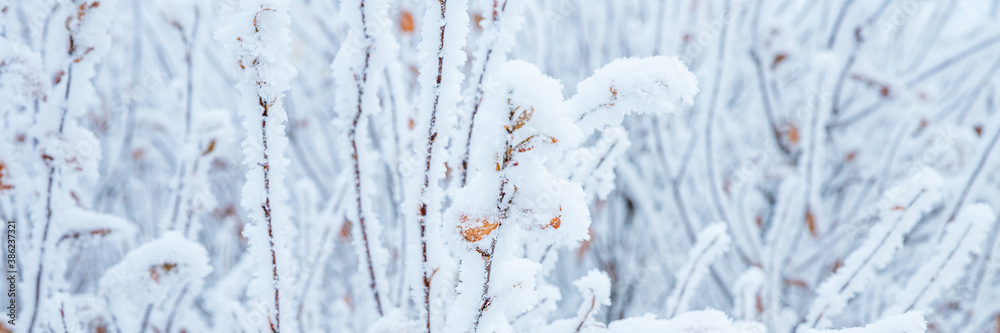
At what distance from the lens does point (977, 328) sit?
6.10ft

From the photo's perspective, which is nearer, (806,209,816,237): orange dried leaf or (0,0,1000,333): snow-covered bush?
(0,0,1000,333): snow-covered bush

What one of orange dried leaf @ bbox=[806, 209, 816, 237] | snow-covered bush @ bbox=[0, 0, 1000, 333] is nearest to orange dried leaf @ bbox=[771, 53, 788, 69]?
snow-covered bush @ bbox=[0, 0, 1000, 333]

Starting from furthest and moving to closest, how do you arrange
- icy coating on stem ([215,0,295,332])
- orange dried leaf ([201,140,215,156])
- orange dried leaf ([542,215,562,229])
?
orange dried leaf ([201,140,215,156])
icy coating on stem ([215,0,295,332])
orange dried leaf ([542,215,562,229])

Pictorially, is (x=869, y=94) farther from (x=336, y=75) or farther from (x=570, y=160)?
(x=336, y=75)

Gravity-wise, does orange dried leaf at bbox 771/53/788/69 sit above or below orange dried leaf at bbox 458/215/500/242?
above

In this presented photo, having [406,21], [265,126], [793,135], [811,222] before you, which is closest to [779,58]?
[793,135]

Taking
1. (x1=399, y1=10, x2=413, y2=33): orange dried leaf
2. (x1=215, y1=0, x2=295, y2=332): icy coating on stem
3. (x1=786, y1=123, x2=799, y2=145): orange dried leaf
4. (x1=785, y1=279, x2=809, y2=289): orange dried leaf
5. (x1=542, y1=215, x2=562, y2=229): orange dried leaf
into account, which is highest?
(x1=399, y1=10, x2=413, y2=33): orange dried leaf

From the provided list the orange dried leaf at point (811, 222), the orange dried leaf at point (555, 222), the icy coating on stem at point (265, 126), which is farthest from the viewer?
the orange dried leaf at point (811, 222)

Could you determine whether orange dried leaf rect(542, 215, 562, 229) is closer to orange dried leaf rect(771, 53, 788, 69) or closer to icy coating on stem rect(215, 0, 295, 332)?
icy coating on stem rect(215, 0, 295, 332)

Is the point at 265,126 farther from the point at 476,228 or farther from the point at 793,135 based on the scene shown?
the point at 793,135

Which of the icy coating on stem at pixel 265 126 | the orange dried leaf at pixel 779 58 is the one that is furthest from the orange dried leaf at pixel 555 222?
the orange dried leaf at pixel 779 58

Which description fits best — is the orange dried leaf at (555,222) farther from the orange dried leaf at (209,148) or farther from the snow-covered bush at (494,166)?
the orange dried leaf at (209,148)

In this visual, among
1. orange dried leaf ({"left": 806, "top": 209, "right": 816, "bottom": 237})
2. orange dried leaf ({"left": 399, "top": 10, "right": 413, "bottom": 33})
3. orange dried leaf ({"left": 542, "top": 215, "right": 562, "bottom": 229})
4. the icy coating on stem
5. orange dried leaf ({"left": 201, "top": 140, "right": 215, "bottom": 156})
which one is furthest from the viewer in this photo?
orange dried leaf ({"left": 399, "top": 10, "right": 413, "bottom": 33})

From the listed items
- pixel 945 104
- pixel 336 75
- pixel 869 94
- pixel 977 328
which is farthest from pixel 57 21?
pixel 945 104
